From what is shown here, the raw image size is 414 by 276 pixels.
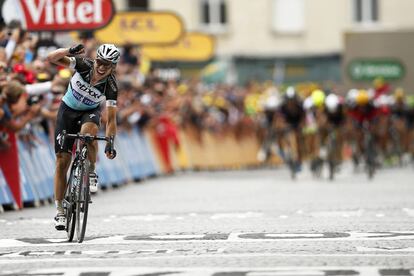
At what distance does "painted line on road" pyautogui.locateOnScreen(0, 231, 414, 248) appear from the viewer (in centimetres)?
1431

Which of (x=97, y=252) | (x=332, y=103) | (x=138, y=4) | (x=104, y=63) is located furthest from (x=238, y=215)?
(x=138, y=4)

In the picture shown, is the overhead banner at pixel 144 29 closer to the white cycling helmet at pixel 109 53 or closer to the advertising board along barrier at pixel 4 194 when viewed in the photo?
the advertising board along barrier at pixel 4 194

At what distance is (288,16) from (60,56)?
147 feet

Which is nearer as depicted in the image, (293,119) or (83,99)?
(83,99)

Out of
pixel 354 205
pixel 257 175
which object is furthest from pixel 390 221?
pixel 257 175

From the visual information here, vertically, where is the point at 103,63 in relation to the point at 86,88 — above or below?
above

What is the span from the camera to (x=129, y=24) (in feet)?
112

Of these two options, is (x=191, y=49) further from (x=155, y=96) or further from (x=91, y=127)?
(x=91, y=127)

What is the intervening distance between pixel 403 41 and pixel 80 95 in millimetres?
24863

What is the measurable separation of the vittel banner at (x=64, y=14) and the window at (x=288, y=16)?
34.6 metres

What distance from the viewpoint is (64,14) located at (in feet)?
80.4

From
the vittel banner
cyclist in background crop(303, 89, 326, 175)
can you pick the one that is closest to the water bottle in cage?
the vittel banner

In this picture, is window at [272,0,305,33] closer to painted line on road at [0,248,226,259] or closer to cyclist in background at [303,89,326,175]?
cyclist in background at [303,89,326,175]

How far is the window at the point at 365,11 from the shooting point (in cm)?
6006
